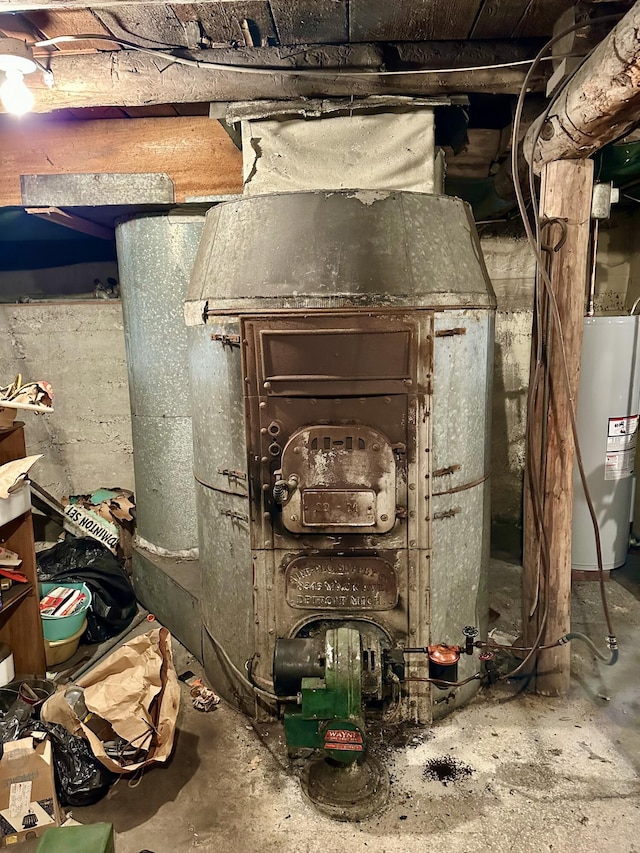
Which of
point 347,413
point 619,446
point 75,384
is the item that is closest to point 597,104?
point 347,413

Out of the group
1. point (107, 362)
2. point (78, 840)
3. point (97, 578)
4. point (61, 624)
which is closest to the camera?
point (78, 840)

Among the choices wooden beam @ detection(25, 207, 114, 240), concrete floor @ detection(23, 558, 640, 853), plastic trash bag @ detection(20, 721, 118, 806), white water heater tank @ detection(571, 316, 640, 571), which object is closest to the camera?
concrete floor @ detection(23, 558, 640, 853)

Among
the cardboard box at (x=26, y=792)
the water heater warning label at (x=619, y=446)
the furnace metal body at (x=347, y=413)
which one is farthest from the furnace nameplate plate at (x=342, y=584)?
the water heater warning label at (x=619, y=446)

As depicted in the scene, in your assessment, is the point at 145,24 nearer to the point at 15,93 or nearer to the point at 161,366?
the point at 15,93

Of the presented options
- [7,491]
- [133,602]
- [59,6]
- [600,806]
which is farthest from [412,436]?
[133,602]

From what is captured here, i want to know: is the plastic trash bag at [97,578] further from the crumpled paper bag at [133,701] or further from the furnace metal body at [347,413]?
the furnace metal body at [347,413]

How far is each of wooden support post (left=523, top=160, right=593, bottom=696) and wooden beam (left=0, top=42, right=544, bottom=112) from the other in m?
0.58

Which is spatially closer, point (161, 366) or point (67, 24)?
point (67, 24)

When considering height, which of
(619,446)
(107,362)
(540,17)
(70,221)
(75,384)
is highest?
(540,17)

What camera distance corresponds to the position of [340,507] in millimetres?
2252

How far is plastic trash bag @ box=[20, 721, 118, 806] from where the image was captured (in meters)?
2.12

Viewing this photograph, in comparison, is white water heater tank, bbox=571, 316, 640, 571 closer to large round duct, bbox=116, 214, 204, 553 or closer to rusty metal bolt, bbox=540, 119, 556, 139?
rusty metal bolt, bbox=540, 119, 556, 139

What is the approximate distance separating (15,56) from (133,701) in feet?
8.21

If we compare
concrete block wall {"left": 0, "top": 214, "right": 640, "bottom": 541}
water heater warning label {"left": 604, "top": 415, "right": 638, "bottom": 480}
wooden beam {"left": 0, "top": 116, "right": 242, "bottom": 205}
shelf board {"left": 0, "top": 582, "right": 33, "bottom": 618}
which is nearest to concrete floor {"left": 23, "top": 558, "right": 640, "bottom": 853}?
shelf board {"left": 0, "top": 582, "right": 33, "bottom": 618}
